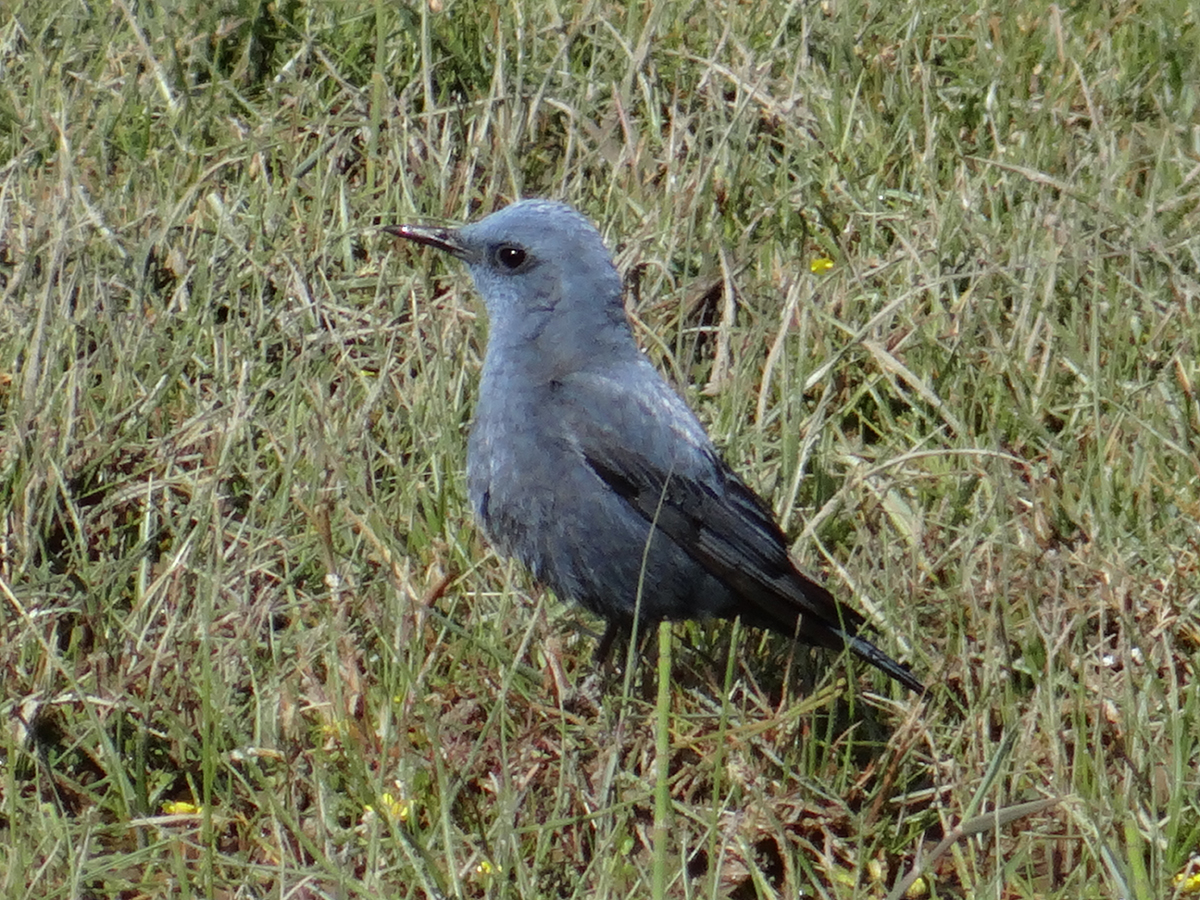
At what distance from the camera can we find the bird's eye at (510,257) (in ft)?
16.5

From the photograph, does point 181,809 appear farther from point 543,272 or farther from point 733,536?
point 543,272

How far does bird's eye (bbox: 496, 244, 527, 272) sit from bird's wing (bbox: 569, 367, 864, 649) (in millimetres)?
434

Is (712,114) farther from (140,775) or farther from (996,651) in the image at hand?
(140,775)

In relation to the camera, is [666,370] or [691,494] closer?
[691,494]

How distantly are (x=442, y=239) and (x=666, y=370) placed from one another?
91 cm

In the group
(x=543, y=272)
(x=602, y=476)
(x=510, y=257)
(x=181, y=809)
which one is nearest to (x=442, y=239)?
Result: (x=510, y=257)

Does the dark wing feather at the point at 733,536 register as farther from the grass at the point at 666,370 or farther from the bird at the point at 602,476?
the grass at the point at 666,370

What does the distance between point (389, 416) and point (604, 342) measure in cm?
73

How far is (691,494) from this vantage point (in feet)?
15.7

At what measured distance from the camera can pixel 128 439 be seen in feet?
16.5

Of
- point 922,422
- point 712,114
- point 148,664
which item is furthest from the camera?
point 712,114

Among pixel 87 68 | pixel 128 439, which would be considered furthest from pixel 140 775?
pixel 87 68

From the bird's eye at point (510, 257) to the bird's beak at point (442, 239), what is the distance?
96mm

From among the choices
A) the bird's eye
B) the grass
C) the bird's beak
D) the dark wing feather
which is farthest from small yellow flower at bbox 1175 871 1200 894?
the bird's beak
